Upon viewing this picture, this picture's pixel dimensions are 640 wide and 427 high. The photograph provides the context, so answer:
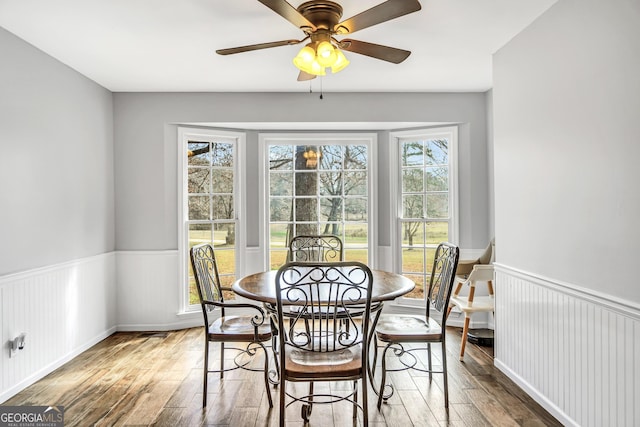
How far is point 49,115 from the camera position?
3.29m

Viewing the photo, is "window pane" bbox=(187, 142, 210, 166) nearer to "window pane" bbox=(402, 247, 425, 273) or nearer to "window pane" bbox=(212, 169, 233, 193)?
"window pane" bbox=(212, 169, 233, 193)

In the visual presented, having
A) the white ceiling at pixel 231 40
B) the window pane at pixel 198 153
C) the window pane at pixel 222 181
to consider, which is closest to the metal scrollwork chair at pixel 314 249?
the window pane at pixel 222 181

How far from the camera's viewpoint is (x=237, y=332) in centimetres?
270

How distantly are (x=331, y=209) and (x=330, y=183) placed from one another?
0.30 m

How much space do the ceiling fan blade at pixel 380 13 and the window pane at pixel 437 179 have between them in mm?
2621

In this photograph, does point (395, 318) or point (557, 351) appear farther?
point (395, 318)

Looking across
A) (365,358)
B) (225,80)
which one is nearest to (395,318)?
(365,358)

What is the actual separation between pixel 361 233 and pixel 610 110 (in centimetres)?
305

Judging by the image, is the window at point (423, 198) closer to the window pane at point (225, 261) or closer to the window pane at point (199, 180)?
the window pane at point (225, 261)

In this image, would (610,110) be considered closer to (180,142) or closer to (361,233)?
(361,233)

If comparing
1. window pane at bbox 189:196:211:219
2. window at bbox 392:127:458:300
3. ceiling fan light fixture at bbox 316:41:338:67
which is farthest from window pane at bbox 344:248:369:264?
ceiling fan light fixture at bbox 316:41:338:67

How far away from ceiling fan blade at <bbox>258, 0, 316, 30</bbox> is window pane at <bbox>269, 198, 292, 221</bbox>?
2729mm

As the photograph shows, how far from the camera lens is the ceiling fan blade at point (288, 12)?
6.36 ft

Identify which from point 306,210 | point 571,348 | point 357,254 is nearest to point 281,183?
point 306,210
